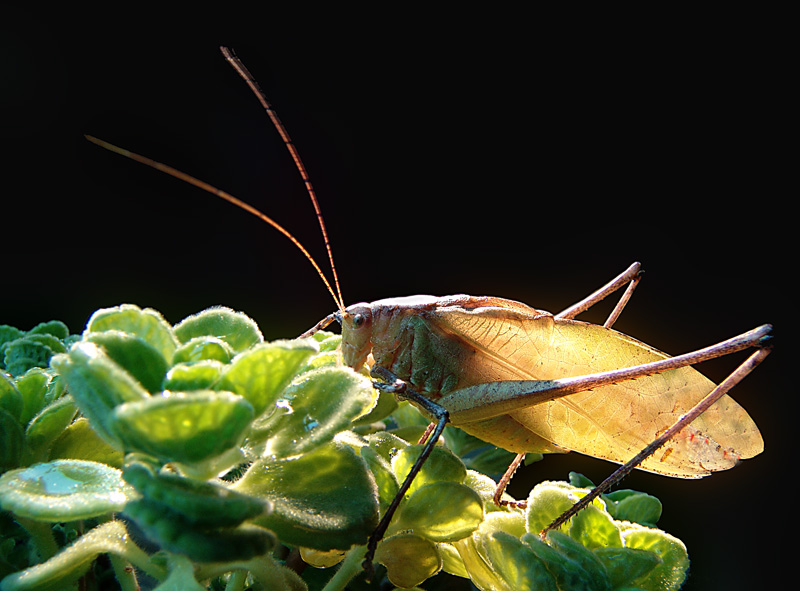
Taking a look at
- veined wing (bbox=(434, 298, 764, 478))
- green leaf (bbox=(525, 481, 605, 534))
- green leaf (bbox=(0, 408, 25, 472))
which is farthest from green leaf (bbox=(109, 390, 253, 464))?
veined wing (bbox=(434, 298, 764, 478))

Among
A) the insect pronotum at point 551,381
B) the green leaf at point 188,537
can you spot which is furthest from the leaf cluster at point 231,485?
the insect pronotum at point 551,381

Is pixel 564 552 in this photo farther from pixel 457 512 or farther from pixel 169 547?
pixel 169 547

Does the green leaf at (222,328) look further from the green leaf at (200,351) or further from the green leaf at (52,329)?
the green leaf at (52,329)

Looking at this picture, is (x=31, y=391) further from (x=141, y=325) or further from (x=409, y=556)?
(x=409, y=556)

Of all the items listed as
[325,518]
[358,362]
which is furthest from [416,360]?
[325,518]

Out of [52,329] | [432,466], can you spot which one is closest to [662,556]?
[432,466]
